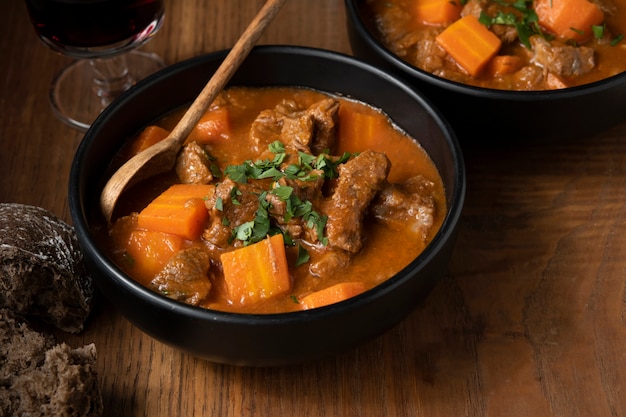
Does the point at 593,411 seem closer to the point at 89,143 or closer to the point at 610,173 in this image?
the point at 610,173

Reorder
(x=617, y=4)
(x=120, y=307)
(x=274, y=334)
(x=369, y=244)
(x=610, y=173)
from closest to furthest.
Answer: (x=274, y=334) → (x=120, y=307) → (x=369, y=244) → (x=610, y=173) → (x=617, y=4)

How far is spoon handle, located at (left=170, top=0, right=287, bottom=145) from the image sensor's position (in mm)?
3361

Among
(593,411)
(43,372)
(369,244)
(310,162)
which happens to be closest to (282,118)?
(310,162)

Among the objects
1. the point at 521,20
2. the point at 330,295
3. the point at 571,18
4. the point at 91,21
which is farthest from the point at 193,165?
the point at 571,18

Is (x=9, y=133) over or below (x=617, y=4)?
below

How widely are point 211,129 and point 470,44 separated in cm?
113

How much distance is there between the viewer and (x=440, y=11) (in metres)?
3.94

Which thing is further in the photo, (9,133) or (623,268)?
(9,133)

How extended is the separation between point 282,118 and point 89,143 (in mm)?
716

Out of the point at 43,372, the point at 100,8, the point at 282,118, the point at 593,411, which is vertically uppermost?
the point at 100,8

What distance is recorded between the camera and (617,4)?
4070 mm

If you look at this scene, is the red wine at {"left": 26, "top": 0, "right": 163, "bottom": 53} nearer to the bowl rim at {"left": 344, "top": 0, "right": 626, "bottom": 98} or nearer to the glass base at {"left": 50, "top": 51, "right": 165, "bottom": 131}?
the glass base at {"left": 50, "top": 51, "right": 165, "bottom": 131}

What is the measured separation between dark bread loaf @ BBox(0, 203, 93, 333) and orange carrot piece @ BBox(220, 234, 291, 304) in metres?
0.60

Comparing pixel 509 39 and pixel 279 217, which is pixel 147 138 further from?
pixel 509 39
